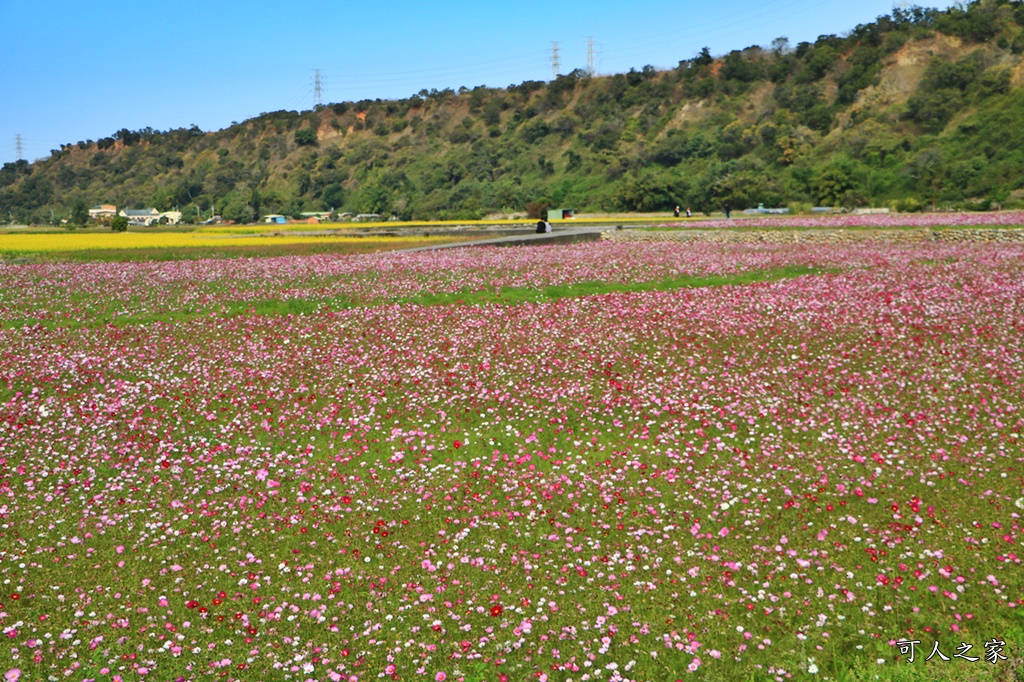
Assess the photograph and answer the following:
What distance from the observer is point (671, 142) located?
111812 millimetres

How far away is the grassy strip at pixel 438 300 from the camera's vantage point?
19328 millimetres

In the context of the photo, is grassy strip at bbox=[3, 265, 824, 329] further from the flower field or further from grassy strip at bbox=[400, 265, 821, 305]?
the flower field

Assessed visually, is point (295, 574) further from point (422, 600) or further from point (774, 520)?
point (774, 520)

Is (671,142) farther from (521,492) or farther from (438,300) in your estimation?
(521,492)

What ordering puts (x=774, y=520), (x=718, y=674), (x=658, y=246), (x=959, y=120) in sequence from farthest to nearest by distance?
(x=959, y=120)
(x=658, y=246)
(x=774, y=520)
(x=718, y=674)

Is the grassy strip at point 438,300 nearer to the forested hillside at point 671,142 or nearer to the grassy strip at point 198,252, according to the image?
the grassy strip at point 198,252

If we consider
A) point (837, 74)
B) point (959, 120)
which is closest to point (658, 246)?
point (959, 120)

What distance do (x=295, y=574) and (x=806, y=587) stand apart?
508 cm

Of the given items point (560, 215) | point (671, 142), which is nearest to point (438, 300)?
point (560, 215)

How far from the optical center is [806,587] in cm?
739

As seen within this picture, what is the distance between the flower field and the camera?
6629 mm

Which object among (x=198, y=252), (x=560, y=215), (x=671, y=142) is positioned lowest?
(x=198, y=252)

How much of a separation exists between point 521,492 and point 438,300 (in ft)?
40.7

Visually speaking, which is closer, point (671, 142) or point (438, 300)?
point (438, 300)
